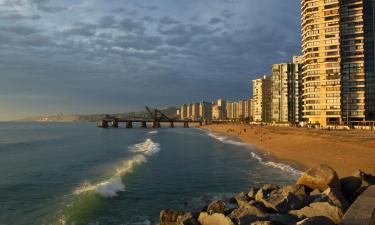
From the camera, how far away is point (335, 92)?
91.1 m

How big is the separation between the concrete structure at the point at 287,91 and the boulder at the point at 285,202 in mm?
118864

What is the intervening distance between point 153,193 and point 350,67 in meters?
83.0

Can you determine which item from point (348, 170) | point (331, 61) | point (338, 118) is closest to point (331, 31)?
point (331, 61)

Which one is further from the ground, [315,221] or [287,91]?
[287,91]

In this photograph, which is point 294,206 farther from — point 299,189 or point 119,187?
point 119,187

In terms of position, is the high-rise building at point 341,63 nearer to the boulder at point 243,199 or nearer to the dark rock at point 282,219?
the boulder at point 243,199

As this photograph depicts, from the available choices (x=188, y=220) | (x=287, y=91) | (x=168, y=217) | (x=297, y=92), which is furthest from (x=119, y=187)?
(x=287, y=91)

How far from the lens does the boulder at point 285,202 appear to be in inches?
516

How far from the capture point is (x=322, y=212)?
11156mm

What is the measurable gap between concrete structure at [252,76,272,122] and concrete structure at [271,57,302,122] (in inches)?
1120

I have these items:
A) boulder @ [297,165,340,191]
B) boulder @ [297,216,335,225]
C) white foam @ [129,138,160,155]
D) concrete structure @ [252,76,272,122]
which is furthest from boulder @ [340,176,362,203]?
concrete structure @ [252,76,272,122]

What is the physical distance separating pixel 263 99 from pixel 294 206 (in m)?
166

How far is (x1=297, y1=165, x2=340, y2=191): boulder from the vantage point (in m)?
15.0

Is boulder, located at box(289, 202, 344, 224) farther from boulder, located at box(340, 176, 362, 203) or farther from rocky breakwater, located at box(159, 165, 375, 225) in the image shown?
boulder, located at box(340, 176, 362, 203)
